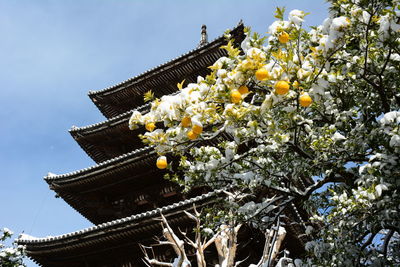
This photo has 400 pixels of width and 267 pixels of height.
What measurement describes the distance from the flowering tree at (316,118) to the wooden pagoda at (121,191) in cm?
415

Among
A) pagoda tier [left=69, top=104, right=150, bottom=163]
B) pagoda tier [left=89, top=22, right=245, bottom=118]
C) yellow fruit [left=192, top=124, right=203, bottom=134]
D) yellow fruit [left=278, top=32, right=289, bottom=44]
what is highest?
pagoda tier [left=89, top=22, right=245, bottom=118]

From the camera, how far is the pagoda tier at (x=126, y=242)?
9211mm

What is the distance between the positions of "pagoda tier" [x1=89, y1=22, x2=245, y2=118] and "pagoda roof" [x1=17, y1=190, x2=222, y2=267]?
245 inches

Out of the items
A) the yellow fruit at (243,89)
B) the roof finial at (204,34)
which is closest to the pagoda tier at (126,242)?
the yellow fruit at (243,89)

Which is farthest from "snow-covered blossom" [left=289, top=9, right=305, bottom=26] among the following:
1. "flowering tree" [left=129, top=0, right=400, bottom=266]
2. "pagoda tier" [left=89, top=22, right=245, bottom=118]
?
"pagoda tier" [left=89, top=22, right=245, bottom=118]

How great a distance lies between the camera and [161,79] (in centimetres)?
1427

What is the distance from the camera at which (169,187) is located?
1166cm

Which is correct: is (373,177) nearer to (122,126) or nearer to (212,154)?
(212,154)

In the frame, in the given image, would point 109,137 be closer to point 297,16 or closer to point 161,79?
point 161,79

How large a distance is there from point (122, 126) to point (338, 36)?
36.5 feet

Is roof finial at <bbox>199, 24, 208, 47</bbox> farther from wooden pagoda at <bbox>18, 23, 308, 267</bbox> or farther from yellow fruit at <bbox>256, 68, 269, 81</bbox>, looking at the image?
yellow fruit at <bbox>256, 68, 269, 81</bbox>

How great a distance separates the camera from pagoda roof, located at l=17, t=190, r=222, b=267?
9.31 m

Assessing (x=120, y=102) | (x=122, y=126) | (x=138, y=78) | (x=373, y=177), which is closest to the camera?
(x=373, y=177)

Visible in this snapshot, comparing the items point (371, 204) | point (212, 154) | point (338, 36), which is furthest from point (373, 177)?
point (212, 154)
